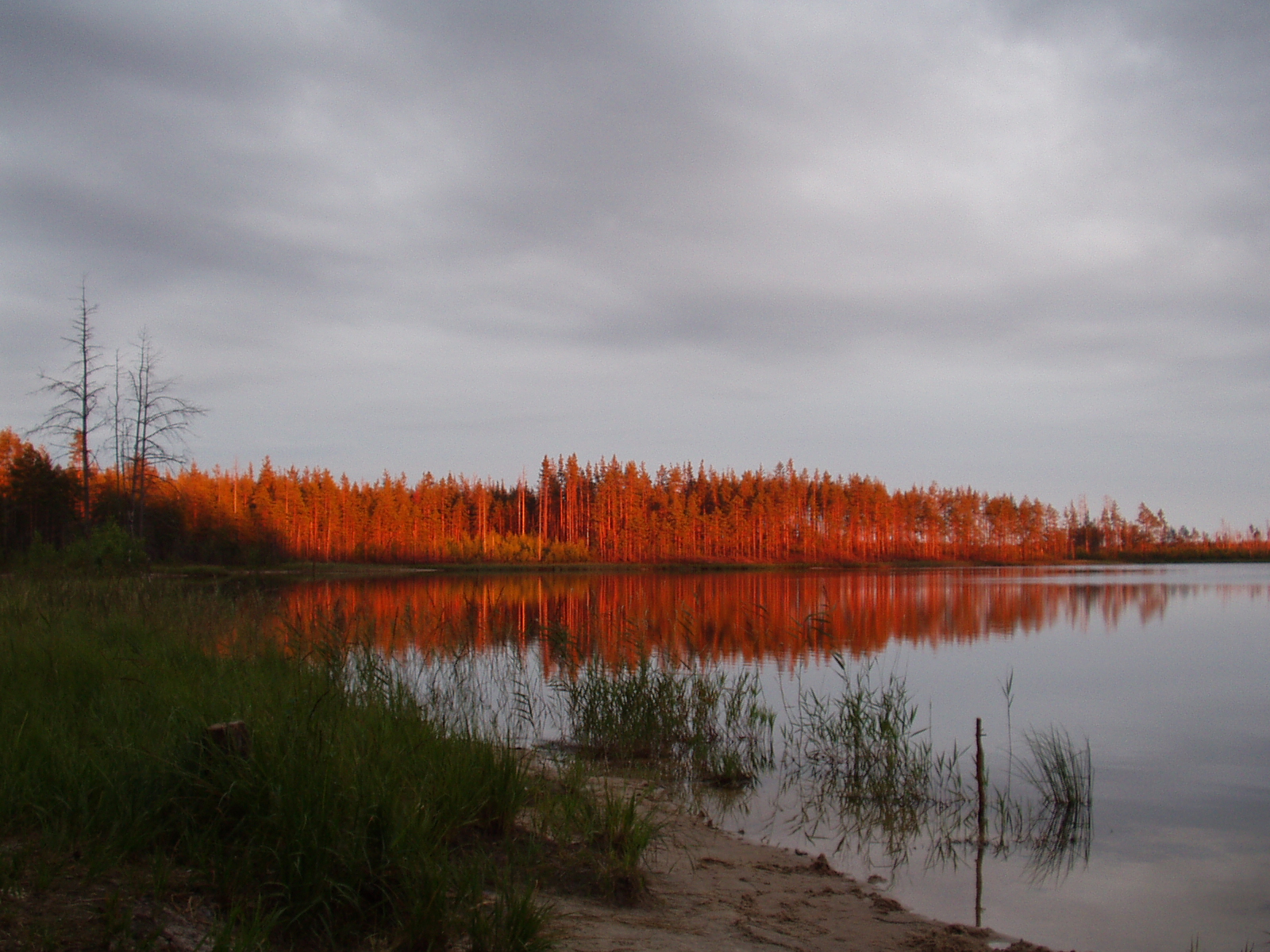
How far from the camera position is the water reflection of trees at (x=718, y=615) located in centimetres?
1345

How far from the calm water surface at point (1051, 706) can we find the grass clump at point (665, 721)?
663 mm

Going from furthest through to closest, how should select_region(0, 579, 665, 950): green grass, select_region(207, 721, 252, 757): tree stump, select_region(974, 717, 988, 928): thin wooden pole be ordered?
1. select_region(974, 717, 988, 928): thin wooden pole
2. select_region(207, 721, 252, 757): tree stump
3. select_region(0, 579, 665, 950): green grass

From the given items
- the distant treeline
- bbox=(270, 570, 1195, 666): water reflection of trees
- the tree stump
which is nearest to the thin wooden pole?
bbox=(270, 570, 1195, 666): water reflection of trees

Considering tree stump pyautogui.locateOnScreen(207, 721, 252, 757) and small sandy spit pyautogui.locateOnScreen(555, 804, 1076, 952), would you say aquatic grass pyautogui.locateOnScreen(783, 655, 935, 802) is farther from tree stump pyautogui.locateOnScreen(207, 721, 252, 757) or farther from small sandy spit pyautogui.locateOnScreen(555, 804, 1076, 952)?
tree stump pyautogui.locateOnScreen(207, 721, 252, 757)

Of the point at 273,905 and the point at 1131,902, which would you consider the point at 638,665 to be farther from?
the point at 273,905

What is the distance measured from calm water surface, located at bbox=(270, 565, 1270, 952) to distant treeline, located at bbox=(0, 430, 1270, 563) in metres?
48.9

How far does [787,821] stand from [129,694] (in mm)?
6353

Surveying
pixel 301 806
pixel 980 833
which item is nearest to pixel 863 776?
pixel 980 833

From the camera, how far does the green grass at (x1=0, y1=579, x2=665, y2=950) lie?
13.5 ft

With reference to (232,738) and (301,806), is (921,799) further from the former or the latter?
(232,738)

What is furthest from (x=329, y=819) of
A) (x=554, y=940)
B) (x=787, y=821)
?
(x=787, y=821)

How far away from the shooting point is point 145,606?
12500mm

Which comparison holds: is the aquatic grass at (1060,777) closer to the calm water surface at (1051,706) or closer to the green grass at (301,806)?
the calm water surface at (1051,706)

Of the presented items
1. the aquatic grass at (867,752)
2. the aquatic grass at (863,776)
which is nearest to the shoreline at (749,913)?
the aquatic grass at (863,776)
